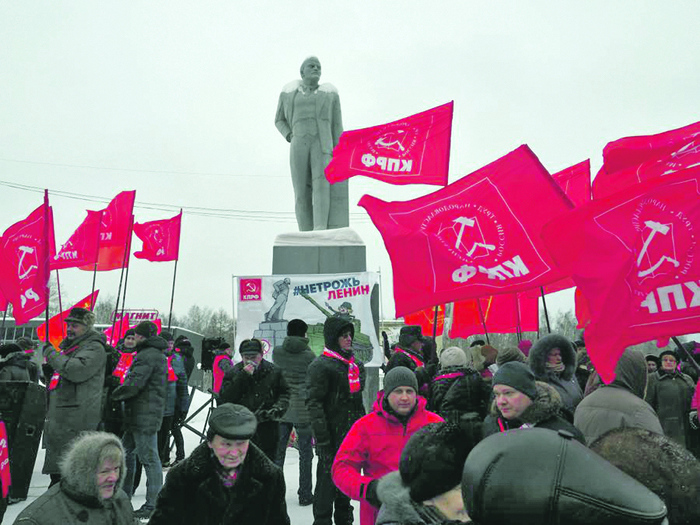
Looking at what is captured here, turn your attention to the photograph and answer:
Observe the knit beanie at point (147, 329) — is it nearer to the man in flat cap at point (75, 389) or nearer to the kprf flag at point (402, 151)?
the man in flat cap at point (75, 389)

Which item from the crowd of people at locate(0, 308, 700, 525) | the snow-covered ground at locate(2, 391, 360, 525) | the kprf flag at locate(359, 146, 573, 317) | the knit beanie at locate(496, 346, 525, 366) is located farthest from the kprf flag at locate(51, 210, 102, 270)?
the knit beanie at locate(496, 346, 525, 366)

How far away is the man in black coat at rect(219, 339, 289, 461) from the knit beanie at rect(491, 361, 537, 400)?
11.1 feet

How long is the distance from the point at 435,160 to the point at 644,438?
5.90 meters

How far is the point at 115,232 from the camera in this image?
1251cm

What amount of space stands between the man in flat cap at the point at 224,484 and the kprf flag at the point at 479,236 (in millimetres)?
2423

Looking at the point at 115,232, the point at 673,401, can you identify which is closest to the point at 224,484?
the point at 673,401

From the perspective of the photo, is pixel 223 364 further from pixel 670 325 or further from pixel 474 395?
pixel 670 325

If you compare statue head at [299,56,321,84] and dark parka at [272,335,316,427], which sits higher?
statue head at [299,56,321,84]

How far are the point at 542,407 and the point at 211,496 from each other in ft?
5.36

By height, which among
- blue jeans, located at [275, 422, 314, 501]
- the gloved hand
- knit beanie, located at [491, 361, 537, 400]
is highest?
knit beanie, located at [491, 361, 537, 400]

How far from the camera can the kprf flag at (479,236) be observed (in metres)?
5.36

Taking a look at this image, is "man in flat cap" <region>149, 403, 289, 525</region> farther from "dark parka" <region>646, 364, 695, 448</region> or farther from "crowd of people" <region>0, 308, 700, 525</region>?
"dark parka" <region>646, 364, 695, 448</region>

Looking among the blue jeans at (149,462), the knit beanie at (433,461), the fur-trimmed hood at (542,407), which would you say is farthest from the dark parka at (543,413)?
the blue jeans at (149,462)

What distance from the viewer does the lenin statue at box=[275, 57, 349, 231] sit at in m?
12.3
